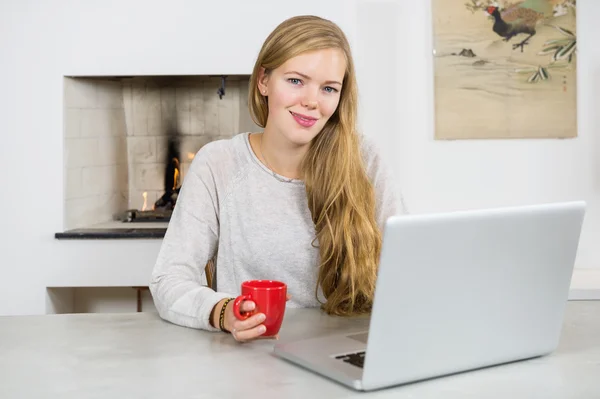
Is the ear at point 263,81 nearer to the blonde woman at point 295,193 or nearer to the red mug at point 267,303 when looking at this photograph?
the blonde woman at point 295,193

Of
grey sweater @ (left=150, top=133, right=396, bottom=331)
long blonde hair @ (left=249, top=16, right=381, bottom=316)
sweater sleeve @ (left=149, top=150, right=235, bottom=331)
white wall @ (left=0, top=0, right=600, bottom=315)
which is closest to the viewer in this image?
sweater sleeve @ (left=149, top=150, right=235, bottom=331)

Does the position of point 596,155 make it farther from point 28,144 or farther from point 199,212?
point 28,144

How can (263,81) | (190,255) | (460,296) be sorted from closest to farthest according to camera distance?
1. (460,296)
2. (190,255)
3. (263,81)

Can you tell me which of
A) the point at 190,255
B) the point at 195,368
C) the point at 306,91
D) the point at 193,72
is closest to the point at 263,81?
the point at 306,91

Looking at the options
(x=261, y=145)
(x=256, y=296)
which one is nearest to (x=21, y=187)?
(x=261, y=145)

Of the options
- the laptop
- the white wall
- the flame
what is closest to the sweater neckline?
the laptop

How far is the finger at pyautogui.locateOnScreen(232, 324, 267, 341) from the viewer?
139 centimetres

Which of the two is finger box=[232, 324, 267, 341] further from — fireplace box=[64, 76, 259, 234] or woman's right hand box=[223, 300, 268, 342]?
fireplace box=[64, 76, 259, 234]

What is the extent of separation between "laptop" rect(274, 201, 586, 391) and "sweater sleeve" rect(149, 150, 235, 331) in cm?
30

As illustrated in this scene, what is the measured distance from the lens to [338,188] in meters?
1.89

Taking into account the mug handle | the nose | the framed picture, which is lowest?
the mug handle

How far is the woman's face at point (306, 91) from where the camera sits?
184 cm

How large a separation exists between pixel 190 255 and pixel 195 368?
578mm

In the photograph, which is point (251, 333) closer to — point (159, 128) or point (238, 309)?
point (238, 309)
